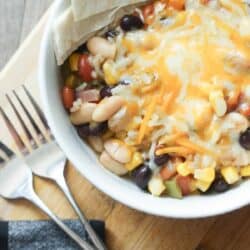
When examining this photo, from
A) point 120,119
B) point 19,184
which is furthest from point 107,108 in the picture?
point 19,184

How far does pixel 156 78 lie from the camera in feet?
3.41

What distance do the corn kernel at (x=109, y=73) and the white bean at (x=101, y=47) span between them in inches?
0.5

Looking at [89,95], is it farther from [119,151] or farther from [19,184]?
[19,184]

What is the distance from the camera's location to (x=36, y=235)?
1152mm

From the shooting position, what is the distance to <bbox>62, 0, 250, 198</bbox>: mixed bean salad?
1.03m

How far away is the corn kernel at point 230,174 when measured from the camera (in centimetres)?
104

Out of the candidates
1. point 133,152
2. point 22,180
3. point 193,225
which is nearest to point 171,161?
point 133,152

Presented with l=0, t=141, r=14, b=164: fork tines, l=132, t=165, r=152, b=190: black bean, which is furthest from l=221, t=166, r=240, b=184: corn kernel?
l=0, t=141, r=14, b=164: fork tines

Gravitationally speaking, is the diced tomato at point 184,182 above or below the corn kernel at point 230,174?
above

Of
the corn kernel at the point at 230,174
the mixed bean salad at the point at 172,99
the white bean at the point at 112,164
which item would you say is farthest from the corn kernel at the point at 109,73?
the corn kernel at the point at 230,174

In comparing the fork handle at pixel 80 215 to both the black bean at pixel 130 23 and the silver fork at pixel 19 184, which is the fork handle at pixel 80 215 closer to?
the silver fork at pixel 19 184

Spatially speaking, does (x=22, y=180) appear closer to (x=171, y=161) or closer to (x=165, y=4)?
(x=171, y=161)

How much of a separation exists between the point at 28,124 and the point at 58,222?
170mm

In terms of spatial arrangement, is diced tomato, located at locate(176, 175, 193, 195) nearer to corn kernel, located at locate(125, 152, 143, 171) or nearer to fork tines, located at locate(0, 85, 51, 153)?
corn kernel, located at locate(125, 152, 143, 171)
